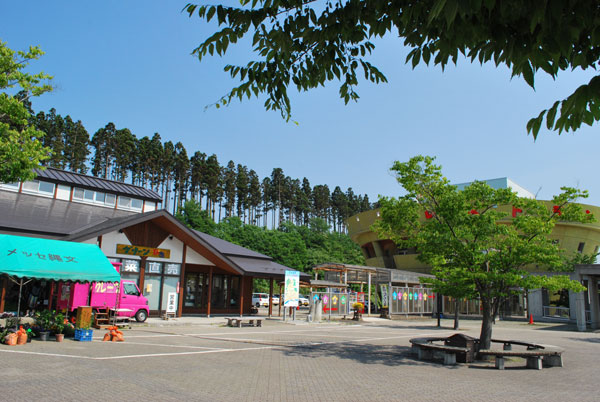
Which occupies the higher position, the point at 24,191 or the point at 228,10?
the point at 24,191

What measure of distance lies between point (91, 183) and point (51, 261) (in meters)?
14.3

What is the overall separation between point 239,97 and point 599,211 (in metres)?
Result: 58.7

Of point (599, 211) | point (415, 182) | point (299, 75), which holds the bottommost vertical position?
point (299, 75)

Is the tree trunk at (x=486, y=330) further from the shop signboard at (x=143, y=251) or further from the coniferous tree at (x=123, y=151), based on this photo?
the coniferous tree at (x=123, y=151)

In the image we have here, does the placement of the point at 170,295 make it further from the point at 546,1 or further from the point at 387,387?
the point at 546,1

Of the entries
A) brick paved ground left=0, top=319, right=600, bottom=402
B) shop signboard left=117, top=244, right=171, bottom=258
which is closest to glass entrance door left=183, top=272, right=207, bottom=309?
shop signboard left=117, top=244, right=171, bottom=258

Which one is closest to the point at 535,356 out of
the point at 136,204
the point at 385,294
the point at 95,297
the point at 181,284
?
the point at 95,297

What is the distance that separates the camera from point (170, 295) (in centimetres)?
2388

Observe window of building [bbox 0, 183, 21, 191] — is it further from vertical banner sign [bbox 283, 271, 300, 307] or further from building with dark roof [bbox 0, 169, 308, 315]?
vertical banner sign [bbox 283, 271, 300, 307]

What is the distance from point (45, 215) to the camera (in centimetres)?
2256

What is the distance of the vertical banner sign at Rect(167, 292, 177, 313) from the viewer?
2384cm

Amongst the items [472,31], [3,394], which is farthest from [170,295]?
[472,31]

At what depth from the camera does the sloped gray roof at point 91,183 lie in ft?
83.6

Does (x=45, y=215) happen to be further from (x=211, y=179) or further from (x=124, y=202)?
(x=211, y=179)
